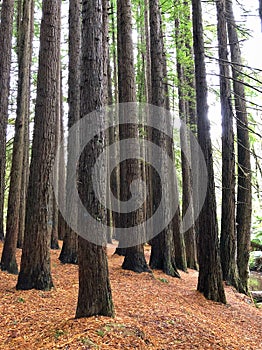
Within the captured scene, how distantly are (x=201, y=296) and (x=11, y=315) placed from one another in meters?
4.22

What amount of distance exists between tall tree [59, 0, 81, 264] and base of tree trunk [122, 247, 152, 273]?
1546 millimetres

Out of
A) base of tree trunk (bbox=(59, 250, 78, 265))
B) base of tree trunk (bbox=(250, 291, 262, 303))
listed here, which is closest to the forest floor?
base of tree trunk (bbox=(59, 250, 78, 265))

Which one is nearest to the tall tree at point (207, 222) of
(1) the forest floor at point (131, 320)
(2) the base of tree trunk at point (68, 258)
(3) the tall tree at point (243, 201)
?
(1) the forest floor at point (131, 320)

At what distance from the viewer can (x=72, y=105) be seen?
9219 millimetres

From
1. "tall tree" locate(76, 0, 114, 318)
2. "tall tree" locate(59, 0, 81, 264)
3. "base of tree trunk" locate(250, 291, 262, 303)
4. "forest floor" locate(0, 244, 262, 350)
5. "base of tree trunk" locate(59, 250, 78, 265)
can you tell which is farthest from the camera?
"base of tree trunk" locate(250, 291, 262, 303)

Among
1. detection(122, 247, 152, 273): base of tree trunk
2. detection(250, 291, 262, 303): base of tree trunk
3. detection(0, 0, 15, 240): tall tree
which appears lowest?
detection(250, 291, 262, 303): base of tree trunk

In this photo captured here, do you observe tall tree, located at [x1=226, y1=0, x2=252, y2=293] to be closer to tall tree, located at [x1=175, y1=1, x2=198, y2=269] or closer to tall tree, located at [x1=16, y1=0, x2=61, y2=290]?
tall tree, located at [x1=175, y1=1, x2=198, y2=269]

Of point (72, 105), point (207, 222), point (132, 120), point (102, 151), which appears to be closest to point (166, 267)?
point (207, 222)

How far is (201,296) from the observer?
23.9 feet

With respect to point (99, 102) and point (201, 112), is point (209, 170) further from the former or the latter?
point (99, 102)

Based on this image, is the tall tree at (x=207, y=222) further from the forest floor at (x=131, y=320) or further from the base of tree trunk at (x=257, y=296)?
the base of tree trunk at (x=257, y=296)

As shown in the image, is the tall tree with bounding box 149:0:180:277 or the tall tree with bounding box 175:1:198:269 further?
the tall tree with bounding box 175:1:198:269

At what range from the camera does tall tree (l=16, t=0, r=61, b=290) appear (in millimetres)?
5973

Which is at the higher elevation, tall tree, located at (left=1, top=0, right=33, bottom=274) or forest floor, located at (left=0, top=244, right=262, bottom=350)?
tall tree, located at (left=1, top=0, right=33, bottom=274)
